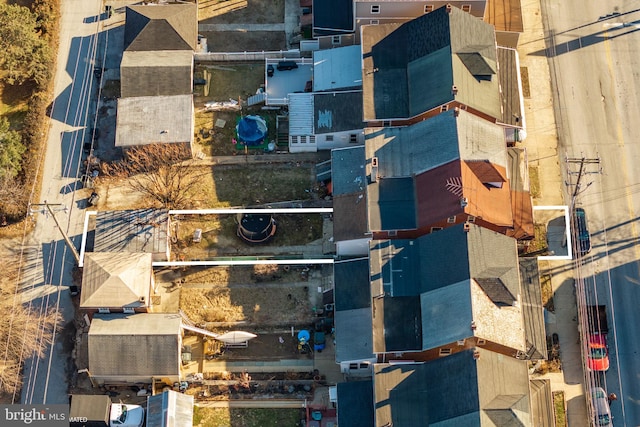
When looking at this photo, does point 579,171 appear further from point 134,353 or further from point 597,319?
point 134,353

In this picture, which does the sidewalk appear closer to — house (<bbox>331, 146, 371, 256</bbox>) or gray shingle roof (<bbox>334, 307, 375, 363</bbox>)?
gray shingle roof (<bbox>334, 307, 375, 363</bbox>)

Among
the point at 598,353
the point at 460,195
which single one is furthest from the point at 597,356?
the point at 460,195

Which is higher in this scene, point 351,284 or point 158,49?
point 158,49

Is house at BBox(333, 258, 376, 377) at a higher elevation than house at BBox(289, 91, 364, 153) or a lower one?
lower

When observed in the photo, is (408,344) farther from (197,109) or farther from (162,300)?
(197,109)

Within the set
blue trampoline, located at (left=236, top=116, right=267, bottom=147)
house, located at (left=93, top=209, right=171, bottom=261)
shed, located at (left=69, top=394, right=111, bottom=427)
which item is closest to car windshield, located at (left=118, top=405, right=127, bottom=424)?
shed, located at (left=69, top=394, right=111, bottom=427)
